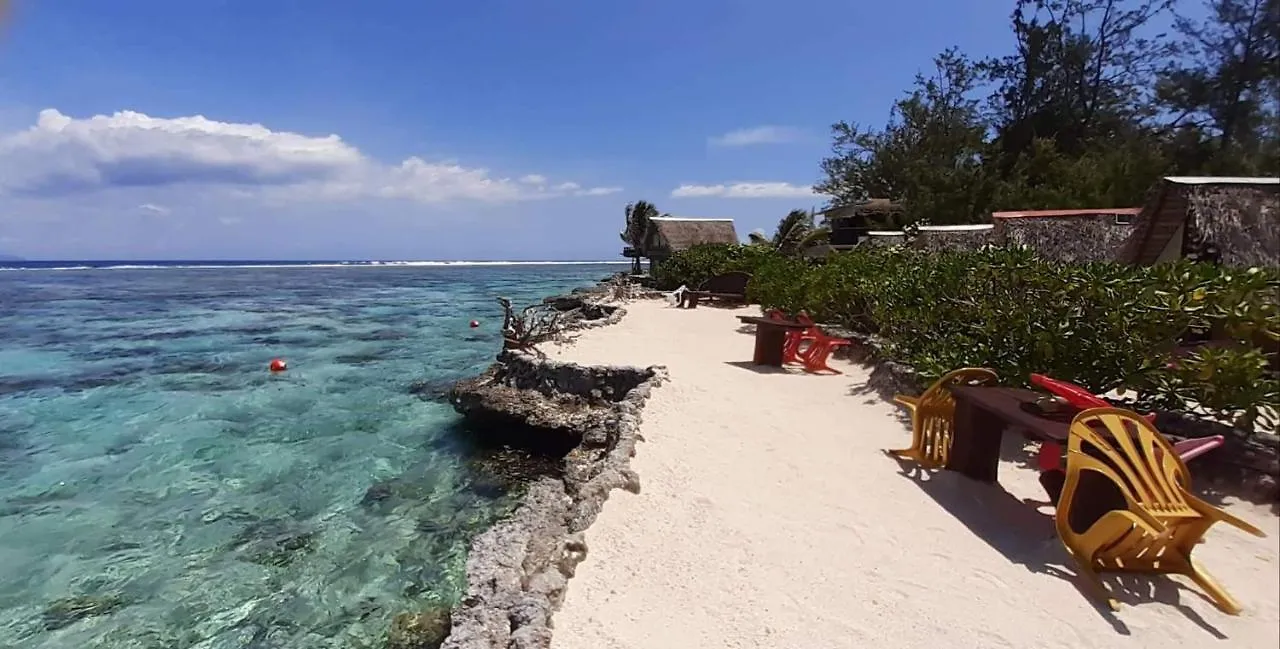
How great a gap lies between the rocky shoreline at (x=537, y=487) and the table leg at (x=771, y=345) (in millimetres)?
1743

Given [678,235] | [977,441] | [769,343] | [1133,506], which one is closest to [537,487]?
[977,441]

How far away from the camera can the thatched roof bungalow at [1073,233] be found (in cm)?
1236

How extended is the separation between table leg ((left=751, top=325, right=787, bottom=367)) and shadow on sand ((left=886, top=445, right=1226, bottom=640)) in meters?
4.11

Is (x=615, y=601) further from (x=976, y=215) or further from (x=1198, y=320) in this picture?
(x=976, y=215)

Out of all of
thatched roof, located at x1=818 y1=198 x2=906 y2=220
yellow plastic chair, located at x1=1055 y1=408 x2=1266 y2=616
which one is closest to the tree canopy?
thatched roof, located at x1=818 y1=198 x2=906 y2=220

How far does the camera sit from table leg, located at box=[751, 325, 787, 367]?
9.72 metres

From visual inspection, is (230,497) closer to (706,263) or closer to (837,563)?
(837,563)

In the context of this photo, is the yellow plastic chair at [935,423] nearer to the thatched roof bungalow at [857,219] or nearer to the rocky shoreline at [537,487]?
the rocky shoreline at [537,487]

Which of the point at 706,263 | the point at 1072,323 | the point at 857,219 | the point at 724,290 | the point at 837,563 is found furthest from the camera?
the point at 857,219

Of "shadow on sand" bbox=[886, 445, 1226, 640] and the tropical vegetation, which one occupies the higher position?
the tropical vegetation

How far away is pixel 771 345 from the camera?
9.77 m

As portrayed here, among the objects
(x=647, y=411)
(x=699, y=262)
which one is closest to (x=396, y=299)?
(x=699, y=262)

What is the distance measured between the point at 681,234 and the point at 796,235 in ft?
18.2

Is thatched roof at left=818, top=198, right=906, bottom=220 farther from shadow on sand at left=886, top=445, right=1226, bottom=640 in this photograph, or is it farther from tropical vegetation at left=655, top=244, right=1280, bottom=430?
shadow on sand at left=886, top=445, right=1226, bottom=640
